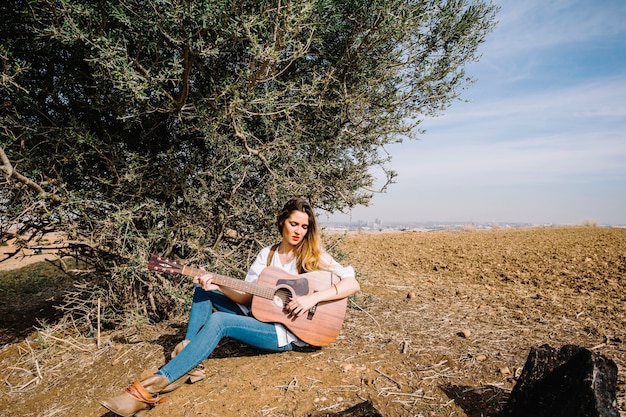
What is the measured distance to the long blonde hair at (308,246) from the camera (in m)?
3.74

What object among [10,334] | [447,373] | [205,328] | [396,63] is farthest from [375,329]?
[10,334]

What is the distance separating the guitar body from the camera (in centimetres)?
354

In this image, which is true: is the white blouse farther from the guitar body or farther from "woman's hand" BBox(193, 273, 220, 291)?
"woman's hand" BBox(193, 273, 220, 291)

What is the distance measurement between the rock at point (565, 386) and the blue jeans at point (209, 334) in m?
2.03

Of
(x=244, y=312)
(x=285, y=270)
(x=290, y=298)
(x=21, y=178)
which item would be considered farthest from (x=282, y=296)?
(x=21, y=178)

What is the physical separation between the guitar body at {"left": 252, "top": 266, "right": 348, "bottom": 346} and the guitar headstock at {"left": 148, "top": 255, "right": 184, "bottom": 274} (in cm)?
83

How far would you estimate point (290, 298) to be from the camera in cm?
357

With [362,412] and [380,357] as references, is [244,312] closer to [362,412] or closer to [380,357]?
[380,357]

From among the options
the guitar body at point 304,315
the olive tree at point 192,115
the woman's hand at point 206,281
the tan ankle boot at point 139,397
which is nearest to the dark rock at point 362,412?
the guitar body at point 304,315

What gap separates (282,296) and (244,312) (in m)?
0.53

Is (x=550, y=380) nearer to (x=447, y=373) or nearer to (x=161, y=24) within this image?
(x=447, y=373)

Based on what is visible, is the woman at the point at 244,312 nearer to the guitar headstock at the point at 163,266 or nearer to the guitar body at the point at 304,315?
the guitar body at the point at 304,315

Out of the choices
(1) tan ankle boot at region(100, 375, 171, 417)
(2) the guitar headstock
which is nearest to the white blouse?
(2) the guitar headstock

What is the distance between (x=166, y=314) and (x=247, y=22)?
4.04 metres
